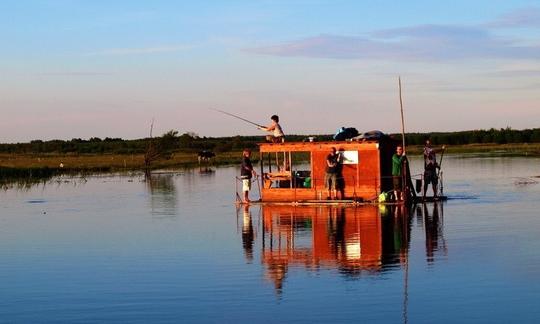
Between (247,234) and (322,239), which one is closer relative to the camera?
(322,239)

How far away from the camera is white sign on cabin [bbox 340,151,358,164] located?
3033 centimetres

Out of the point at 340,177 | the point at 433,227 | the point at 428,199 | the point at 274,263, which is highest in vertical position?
the point at 340,177

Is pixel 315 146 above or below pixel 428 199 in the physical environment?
above

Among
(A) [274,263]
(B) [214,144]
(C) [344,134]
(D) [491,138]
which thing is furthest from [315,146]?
(D) [491,138]

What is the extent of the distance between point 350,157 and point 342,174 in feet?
1.97

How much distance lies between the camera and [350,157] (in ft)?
99.7

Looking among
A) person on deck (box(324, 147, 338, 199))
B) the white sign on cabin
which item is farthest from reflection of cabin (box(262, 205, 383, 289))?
the white sign on cabin

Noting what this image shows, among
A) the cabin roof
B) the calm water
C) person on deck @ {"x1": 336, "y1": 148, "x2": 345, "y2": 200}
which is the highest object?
the cabin roof

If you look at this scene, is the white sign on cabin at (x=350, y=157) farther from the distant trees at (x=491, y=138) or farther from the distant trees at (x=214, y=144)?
the distant trees at (x=491, y=138)

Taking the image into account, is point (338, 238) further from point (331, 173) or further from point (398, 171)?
point (331, 173)

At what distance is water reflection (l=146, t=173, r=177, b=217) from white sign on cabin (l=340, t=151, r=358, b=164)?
5254 mm

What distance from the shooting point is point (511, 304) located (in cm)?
1316

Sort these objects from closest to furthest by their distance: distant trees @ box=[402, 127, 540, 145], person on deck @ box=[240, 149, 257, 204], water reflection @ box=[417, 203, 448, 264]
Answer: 1. water reflection @ box=[417, 203, 448, 264]
2. person on deck @ box=[240, 149, 257, 204]
3. distant trees @ box=[402, 127, 540, 145]

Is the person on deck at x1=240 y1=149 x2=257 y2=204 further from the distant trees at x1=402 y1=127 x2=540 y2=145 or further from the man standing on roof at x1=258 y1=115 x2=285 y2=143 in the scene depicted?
the distant trees at x1=402 y1=127 x2=540 y2=145
